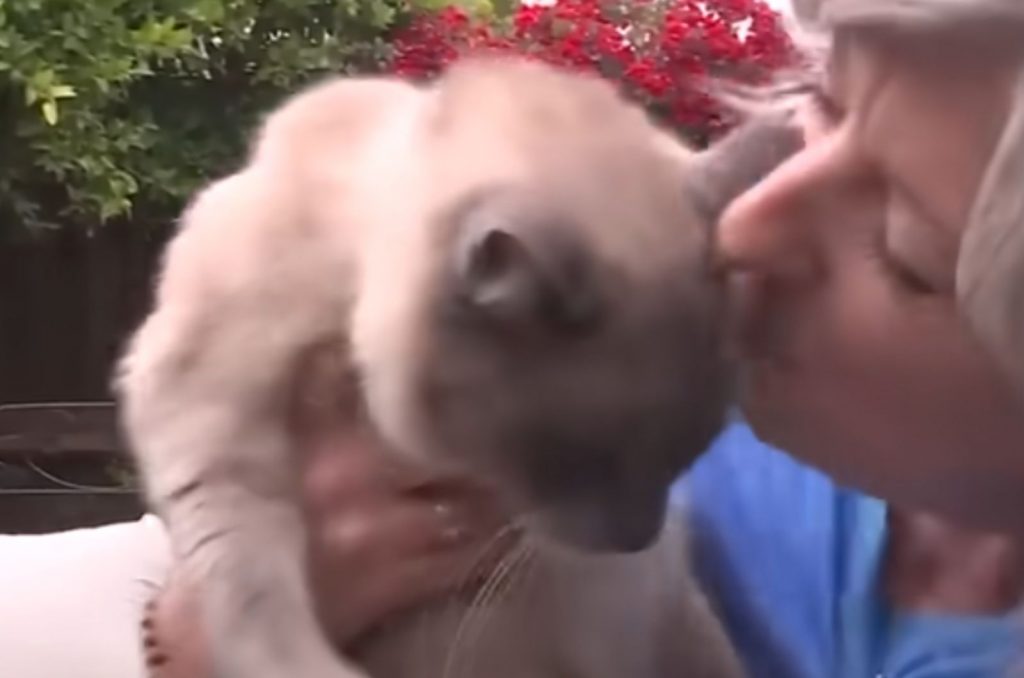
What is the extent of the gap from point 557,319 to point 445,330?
7cm

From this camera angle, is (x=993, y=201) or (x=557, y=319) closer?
(x=993, y=201)

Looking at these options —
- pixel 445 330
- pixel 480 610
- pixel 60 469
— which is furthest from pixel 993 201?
pixel 60 469

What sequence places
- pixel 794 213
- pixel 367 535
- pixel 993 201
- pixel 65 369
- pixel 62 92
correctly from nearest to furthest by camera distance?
pixel 993 201, pixel 794 213, pixel 367 535, pixel 62 92, pixel 65 369

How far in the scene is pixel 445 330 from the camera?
3.00 ft

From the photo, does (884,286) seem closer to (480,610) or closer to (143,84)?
(480,610)

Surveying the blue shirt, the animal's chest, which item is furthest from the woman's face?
the animal's chest

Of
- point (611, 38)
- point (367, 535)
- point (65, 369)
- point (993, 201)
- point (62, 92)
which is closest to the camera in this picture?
point (993, 201)

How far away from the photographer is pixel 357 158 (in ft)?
3.22

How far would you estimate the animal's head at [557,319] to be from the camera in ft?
2.89

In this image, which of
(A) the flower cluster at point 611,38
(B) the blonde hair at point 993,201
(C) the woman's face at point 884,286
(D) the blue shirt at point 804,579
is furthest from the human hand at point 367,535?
(A) the flower cluster at point 611,38

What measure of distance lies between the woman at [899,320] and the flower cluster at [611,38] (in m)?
1.12

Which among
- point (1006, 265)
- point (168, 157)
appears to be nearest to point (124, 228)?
point (168, 157)

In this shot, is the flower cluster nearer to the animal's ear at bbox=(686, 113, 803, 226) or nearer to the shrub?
the shrub

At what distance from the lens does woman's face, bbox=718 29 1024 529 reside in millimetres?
721
